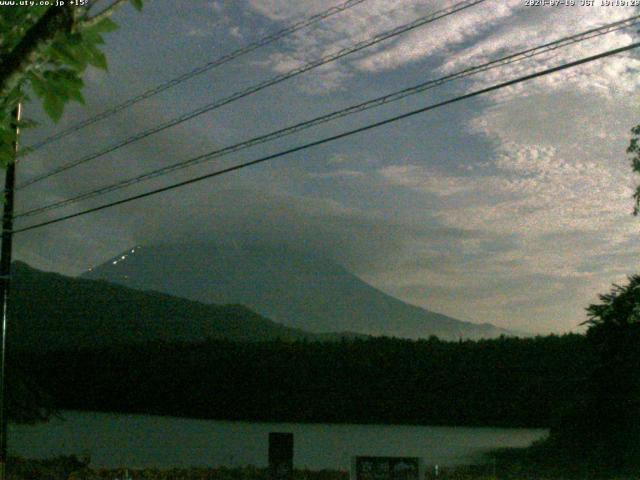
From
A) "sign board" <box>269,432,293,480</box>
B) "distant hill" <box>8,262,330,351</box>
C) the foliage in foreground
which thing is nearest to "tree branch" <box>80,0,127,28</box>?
the foliage in foreground

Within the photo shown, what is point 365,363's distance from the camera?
29047 millimetres

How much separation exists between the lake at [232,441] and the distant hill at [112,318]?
23.2 metres

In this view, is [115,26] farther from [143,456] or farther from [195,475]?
[143,456]

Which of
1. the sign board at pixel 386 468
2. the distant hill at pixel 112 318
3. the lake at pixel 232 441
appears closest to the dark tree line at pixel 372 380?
the lake at pixel 232 441

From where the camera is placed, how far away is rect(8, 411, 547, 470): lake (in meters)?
18.0

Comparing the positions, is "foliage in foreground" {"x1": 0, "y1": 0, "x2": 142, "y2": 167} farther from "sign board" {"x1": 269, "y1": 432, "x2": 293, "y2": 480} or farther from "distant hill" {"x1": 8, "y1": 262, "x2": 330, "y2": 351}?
"distant hill" {"x1": 8, "y1": 262, "x2": 330, "y2": 351}

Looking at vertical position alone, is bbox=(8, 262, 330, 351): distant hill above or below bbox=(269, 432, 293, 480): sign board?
above

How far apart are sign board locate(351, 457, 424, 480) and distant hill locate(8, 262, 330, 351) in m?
41.6

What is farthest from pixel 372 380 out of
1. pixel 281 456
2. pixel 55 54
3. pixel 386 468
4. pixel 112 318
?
pixel 112 318

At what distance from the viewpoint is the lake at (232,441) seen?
18.0 m

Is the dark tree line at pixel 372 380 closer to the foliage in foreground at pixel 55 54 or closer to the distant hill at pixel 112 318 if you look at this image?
the distant hill at pixel 112 318

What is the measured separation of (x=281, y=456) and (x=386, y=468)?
2.27 meters

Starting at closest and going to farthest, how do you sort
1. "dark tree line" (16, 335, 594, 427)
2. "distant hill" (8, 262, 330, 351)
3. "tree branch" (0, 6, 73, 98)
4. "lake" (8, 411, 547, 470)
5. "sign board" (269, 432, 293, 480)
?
"tree branch" (0, 6, 73, 98), "sign board" (269, 432, 293, 480), "lake" (8, 411, 547, 470), "dark tree line" (16, 335, 594, 427), "distant hill" (8, 262, 330, 351)

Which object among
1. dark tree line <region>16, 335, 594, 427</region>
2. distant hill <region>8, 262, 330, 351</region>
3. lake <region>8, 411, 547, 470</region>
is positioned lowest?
lake <region>8, 411, 547, 470</region>
